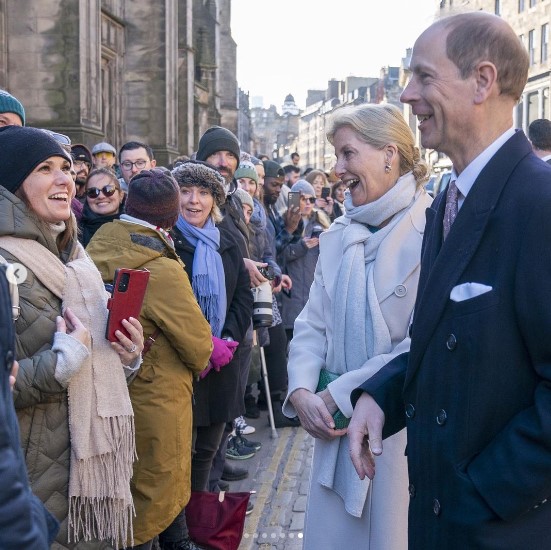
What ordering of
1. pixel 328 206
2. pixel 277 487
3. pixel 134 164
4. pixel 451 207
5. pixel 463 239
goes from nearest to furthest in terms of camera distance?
pixel 463 239 < pixel 451 207 < pixel 277 487 < pixel 134 164 < pixel 328 206

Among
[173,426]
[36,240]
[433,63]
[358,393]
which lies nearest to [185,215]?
[173,426]

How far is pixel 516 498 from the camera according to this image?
192 centimetres

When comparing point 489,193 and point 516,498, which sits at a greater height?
point 489,193

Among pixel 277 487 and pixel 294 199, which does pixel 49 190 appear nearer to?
pixel 277 487

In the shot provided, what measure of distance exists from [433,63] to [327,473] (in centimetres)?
174

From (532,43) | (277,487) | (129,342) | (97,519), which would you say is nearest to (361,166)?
(129,342)

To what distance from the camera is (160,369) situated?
4.26 m

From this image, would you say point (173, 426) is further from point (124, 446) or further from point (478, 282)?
point (478, 282)

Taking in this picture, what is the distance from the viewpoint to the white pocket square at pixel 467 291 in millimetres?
2059

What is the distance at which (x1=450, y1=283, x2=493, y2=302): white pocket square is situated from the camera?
6.75 feet

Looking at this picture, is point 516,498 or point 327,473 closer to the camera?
point 516,498

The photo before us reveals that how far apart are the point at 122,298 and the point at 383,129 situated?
132 cm

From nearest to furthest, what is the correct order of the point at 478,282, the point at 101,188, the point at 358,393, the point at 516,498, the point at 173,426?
the point at 516,498, the point at 478,282, the point at 358,393, the point at 173,426, the point at 101,188

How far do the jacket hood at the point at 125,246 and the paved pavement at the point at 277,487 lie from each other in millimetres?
2148
